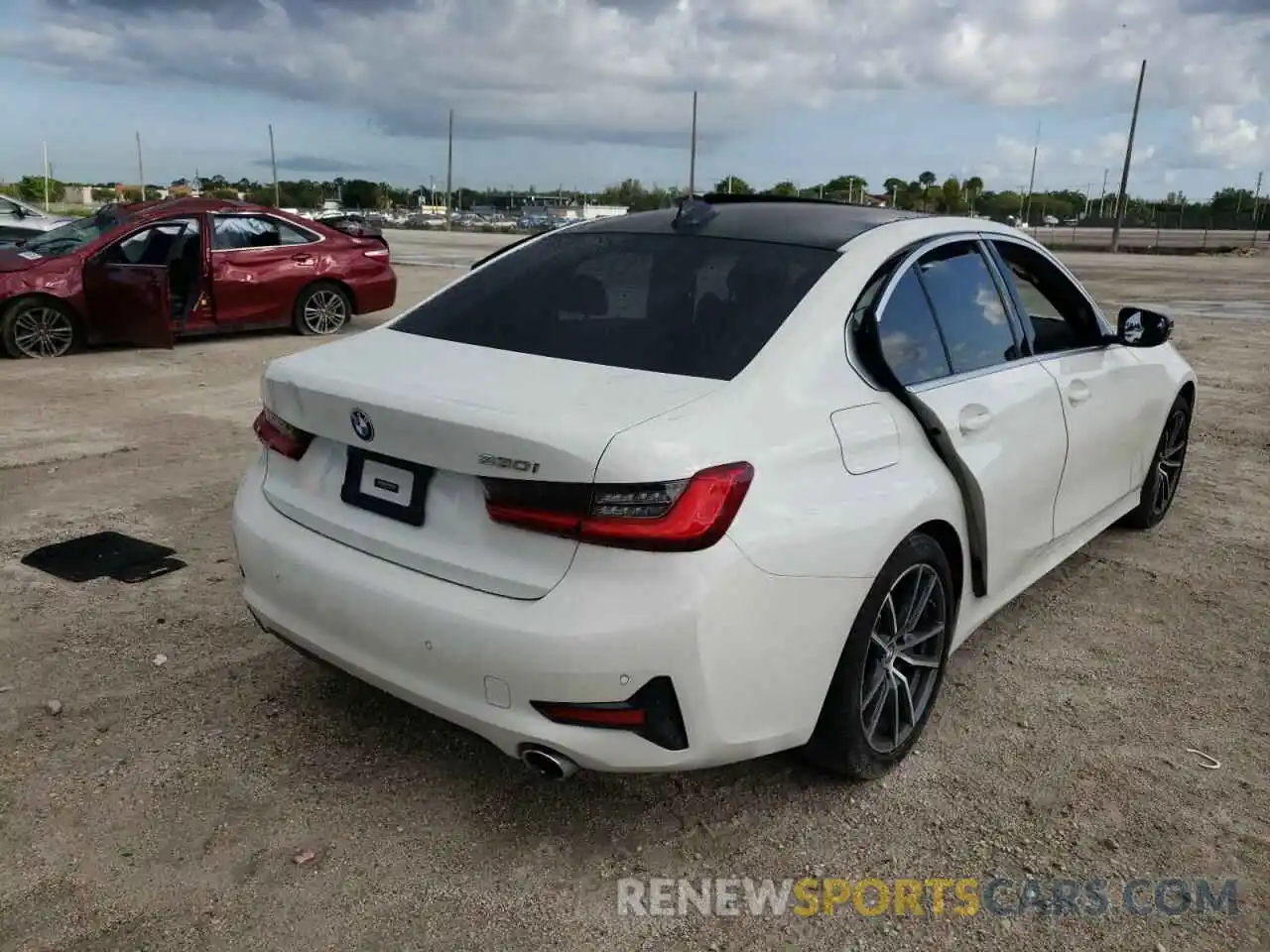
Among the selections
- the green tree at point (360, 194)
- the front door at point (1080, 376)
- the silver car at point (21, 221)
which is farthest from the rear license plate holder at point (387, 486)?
the green tree at point (360, 194)

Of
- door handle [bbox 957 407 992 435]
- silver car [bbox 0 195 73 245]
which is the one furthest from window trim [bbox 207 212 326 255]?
door handle [bbox 957 407 992 435]

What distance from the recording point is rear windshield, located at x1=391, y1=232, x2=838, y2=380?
→ 281 centimetres

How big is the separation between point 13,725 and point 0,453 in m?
3.87

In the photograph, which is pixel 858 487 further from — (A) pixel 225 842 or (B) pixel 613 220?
(A) pixel 225 842

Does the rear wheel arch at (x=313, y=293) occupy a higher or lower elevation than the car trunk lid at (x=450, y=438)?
lower

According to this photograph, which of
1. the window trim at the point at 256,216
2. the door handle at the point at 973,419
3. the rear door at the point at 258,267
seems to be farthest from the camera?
the rear door at the point at 258,267

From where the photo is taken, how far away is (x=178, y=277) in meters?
10.6

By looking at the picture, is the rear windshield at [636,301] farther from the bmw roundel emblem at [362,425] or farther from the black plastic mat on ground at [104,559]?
the black plastic mat on ground at [104,559]

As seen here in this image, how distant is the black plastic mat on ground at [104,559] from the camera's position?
14.7 feet

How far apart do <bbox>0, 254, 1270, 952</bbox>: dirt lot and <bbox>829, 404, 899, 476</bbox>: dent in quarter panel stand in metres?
0.96

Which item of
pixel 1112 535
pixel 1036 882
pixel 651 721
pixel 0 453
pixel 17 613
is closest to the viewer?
pixel 651 721

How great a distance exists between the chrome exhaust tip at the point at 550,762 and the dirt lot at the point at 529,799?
0.32 m

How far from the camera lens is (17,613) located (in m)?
4.07

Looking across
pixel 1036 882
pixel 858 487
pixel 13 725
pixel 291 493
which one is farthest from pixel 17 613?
pixel 1036 882
